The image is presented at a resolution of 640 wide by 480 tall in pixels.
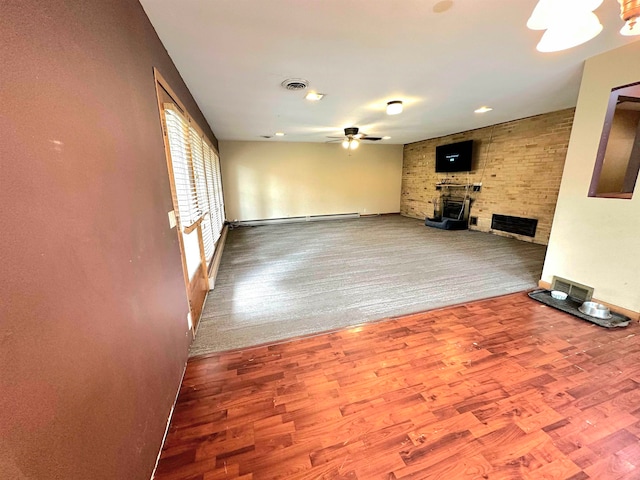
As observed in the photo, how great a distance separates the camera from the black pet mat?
92.2 inches

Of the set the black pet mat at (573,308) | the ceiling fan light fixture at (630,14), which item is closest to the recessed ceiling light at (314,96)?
the ceiling fan light fixture at (630,14)

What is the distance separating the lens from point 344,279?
11.4 ft

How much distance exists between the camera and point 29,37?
0.71 meters

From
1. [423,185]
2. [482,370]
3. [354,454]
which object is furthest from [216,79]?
[423,185]

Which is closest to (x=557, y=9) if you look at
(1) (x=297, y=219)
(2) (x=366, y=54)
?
(2) (x=366, y=54)

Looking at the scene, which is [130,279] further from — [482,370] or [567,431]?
[567,431]

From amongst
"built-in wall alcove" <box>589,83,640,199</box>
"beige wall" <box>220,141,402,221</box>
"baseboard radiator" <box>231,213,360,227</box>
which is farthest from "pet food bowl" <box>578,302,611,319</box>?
"beige wall" <box>220,141,402,221</box>

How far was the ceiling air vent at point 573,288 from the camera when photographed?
2.71m

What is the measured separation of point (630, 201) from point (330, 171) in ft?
21.5

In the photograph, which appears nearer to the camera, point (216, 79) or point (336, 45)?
point (336, 45)

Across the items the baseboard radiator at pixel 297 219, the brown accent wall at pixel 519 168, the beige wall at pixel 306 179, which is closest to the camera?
the brown accent wall at pixel 519 168

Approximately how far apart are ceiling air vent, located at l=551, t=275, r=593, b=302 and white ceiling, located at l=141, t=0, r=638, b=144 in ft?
7.45

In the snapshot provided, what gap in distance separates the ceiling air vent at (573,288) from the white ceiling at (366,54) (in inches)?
89.4

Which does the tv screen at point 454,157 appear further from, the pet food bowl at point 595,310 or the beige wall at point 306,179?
the pet food bowl at point 595,310
